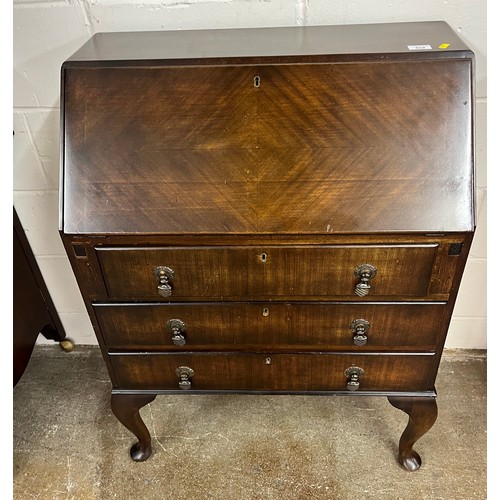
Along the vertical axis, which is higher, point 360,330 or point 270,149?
point 270,149

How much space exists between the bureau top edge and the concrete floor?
1.28m

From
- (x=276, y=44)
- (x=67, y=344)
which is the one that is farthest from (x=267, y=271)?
(x=67, y=344)

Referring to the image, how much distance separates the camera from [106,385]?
1963mm

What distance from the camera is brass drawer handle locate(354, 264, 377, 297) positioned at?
1126mm

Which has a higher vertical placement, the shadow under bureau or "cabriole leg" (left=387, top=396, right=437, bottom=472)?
the shadow under bureau

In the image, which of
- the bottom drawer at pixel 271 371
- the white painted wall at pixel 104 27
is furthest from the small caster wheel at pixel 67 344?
the bottom drawer at pixel 271 371

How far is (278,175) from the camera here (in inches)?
43.8

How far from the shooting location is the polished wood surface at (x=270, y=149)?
1088mm

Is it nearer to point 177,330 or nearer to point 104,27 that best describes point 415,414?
point 177,330

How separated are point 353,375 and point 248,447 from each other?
58cm

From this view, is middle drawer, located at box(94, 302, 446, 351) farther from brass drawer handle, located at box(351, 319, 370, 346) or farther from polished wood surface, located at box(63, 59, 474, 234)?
polished wood surface, located at box(63, 59, 474, 234)

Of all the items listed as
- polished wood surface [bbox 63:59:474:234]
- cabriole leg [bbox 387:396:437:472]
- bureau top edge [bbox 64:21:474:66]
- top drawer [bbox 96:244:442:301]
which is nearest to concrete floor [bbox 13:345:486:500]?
cabriole leg [bbox 387:396:437:472]
